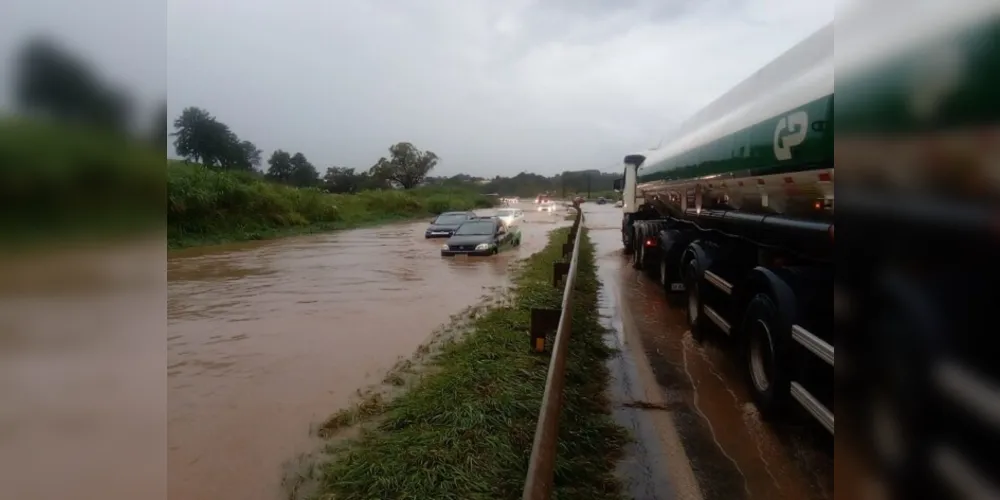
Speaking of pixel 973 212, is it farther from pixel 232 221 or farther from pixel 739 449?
pixel 232 221

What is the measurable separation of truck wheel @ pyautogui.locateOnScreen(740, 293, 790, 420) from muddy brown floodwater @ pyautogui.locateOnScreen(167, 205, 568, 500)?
3675mm

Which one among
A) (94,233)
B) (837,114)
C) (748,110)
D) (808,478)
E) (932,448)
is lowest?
(808,478)

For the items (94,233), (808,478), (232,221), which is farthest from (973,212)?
(232,221)

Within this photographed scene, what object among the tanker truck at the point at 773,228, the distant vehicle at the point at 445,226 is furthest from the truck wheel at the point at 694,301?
the distant vehicle at the point at 445,226

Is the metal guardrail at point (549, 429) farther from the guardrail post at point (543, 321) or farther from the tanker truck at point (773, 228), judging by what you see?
the tanker truck at point (773, 228)

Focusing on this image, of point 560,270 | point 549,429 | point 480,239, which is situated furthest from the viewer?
point 480,239

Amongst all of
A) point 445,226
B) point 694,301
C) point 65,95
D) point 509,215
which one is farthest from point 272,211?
point 65,95

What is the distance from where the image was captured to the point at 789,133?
4.56 metres

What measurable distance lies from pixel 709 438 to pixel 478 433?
1.77 metres

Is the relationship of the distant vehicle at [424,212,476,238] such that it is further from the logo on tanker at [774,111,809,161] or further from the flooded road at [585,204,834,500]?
the logo on tanker at [774,111,809,161]

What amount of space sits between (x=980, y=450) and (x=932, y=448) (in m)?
0.08

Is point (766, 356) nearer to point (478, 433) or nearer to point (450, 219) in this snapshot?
point (478, 433)

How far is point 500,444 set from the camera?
14.6 ft

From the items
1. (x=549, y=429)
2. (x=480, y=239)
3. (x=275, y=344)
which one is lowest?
(x=275, y=344)
